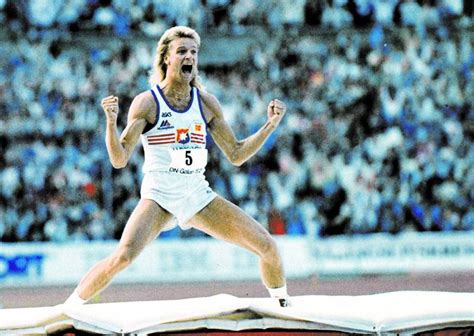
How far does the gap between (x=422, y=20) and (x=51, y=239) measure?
25.4ft

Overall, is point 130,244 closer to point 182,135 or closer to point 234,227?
point 234,227

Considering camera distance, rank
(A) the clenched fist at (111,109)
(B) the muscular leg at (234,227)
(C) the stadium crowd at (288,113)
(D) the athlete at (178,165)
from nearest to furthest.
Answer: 1. (A) the clenched fist at (111,109)
2. (D) the athlete at (178,165)
3. (B) the muscular leg at (234,227)
4. (C) the stadium crowd at (288,113)

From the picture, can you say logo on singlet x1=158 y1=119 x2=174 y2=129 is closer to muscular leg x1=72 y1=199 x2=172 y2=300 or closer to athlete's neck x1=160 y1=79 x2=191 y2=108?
athlete's neck x1=160 y1=79 x2=191 y2=108

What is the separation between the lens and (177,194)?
20.9 ft

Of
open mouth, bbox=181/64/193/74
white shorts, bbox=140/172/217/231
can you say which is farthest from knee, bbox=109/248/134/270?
open mouth, bbox=181/64/193/74

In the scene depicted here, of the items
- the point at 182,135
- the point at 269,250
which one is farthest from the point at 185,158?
the point at 269,250

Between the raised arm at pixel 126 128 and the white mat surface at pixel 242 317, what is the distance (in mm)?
971

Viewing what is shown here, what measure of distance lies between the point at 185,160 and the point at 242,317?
3.68ft

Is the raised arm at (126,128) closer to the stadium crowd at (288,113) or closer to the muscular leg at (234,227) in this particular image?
the muscular leg at (234,227)

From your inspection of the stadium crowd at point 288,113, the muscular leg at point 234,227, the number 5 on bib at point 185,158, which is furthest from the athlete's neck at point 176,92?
the stadium crowd at point 288,113

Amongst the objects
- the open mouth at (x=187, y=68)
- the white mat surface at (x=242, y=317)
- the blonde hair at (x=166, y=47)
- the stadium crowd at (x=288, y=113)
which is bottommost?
the white mat surface at (x=242, y=317)

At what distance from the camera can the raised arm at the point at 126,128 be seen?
6.06 meters

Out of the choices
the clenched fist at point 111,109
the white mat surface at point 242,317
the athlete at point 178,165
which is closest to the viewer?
the white mat surface at point 242,317

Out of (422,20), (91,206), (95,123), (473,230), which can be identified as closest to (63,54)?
(95,123)
